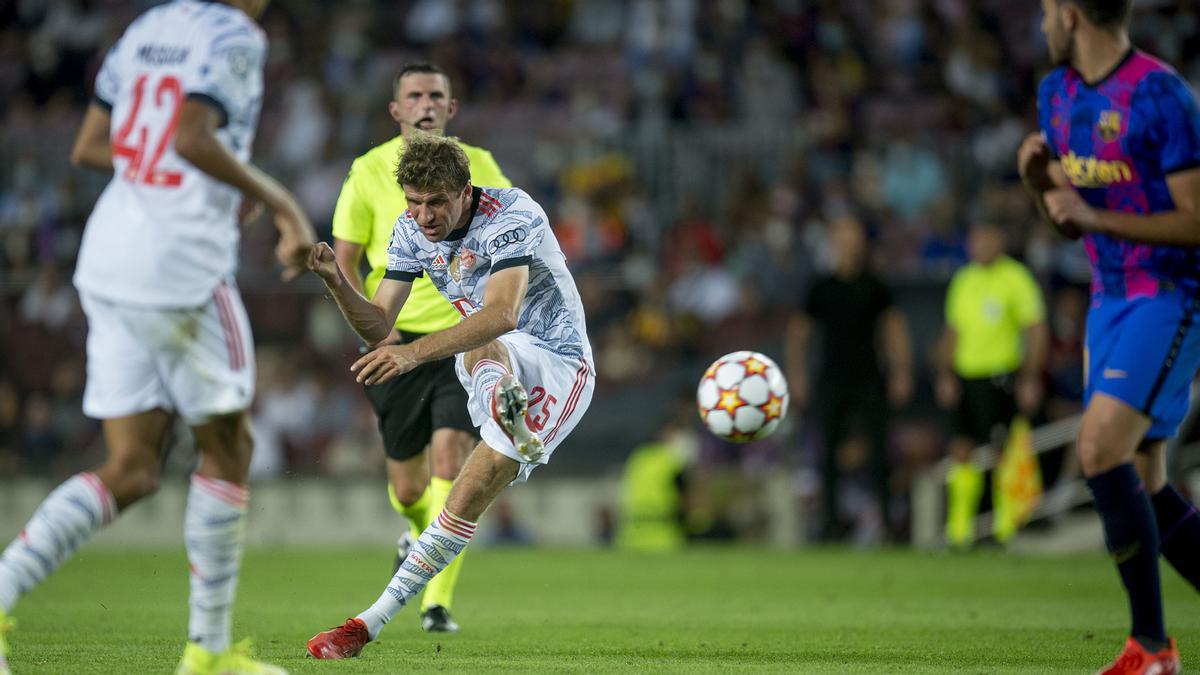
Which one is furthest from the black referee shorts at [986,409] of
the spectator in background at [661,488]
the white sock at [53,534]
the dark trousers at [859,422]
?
the white sock at [53,534]

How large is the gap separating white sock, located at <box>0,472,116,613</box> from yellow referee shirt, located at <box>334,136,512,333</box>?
9.87 ft

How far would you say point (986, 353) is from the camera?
47.0 feet

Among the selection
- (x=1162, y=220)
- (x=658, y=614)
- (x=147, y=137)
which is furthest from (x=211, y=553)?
(x=658, y=614)

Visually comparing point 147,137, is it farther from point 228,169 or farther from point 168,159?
point 228,169

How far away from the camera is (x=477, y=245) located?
6.35 metres

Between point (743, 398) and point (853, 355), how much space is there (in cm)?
605

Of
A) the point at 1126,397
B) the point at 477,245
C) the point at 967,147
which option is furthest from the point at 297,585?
the point at 967,147

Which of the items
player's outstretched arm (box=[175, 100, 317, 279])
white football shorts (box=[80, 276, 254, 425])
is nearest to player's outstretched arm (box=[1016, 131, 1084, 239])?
player's outstretched arm (box=[175, 100, 317, 279])

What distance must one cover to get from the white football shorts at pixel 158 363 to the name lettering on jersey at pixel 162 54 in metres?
0.76

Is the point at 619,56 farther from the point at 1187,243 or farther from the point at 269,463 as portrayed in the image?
the point at 1187,243

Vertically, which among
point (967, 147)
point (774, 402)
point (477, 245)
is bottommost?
point (774, 402)

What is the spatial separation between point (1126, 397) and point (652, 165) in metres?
14.5

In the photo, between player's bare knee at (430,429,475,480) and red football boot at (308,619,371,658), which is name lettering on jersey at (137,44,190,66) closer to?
red football boot at (308,619,371,658)

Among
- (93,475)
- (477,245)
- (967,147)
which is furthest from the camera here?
(967,147)
